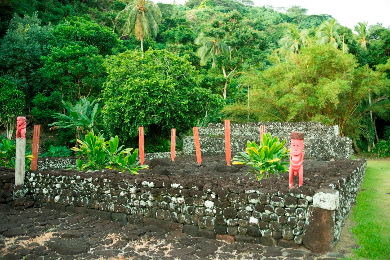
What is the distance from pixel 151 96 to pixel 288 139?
275 inches

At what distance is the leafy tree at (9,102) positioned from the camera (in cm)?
1775

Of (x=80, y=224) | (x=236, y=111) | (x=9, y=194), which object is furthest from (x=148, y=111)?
(x=80, y=224)

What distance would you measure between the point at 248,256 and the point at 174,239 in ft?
4.00

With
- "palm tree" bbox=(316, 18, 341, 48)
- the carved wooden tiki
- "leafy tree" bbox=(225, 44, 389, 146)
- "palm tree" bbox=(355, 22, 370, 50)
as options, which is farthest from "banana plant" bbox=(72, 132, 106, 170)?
"palm tree" bbox=(355, 22, 370, 50)

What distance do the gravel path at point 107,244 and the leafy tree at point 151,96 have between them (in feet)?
33.6

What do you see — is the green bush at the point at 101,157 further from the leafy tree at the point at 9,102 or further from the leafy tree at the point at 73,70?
the leafy tree at the point at 73,70

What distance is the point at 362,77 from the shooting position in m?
20.6

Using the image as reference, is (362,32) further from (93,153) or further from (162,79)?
(93,153)

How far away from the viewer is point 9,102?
17828 millimetres

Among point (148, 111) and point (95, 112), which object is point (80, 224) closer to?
point (148, 111)

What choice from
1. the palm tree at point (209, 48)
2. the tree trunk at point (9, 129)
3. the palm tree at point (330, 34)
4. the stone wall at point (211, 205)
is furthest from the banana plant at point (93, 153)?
the palm tree at point (330, 34)

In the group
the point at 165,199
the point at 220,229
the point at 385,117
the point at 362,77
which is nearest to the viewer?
the point at 220,229

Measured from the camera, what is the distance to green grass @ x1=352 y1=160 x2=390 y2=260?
4.06m

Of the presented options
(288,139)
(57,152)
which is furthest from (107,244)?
(57,152)
